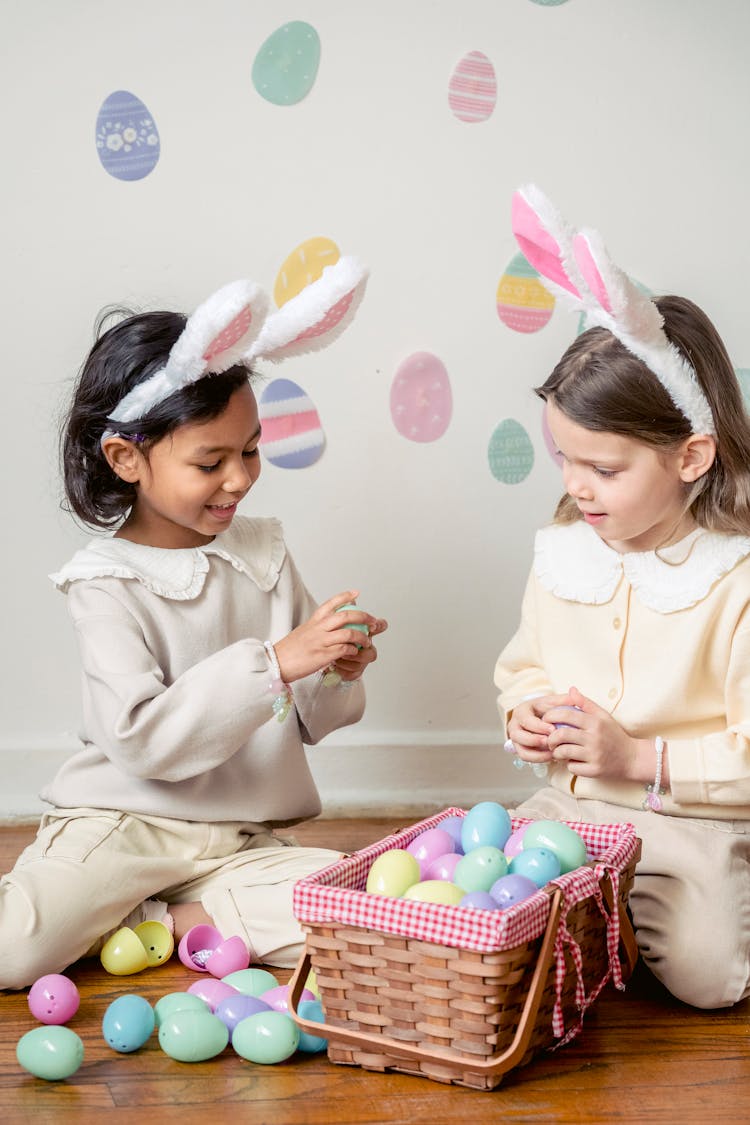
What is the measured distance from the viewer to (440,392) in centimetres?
206

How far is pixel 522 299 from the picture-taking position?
2.04m

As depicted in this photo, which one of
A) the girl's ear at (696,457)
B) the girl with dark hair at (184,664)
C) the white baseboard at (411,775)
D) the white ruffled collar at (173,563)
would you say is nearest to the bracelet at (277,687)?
the girl with dark hair at (184,664)

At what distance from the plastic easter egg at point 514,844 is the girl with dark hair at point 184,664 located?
291 millimetres

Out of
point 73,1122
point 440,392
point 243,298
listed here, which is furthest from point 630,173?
point 73,1122

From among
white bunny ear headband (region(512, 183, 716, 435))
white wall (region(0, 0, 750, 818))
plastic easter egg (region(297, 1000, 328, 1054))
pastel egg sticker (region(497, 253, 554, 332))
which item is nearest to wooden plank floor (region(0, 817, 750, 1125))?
plastic easter egg (region(297, 1000, 328, 1054))

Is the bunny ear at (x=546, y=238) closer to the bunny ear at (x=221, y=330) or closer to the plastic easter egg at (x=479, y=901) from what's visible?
the bunny ear at (x=221, y=330)

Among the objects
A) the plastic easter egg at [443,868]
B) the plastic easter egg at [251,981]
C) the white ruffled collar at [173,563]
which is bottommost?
the plastic easter egg at [251,981]

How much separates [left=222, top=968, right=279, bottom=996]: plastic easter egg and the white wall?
32.1 inches

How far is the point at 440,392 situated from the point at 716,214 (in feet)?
1.76

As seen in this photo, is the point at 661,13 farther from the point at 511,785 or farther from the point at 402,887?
the point at 402,887

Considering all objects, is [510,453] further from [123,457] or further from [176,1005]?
[176,1005]

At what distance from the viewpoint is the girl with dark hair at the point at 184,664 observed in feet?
4.84

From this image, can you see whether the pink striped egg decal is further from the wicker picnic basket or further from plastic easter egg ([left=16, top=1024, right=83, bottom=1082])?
plastic easter egg ([left=16, top=1024, right=83, bottom=1082])

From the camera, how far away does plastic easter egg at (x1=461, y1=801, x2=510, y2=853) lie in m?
1.34
